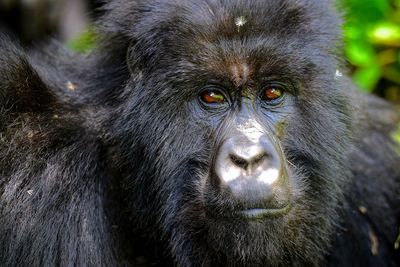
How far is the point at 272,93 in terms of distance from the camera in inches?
163

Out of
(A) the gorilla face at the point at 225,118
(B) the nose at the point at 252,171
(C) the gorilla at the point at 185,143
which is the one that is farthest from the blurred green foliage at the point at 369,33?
(B) the nose at the point at 252,171

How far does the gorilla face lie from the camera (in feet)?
13.0

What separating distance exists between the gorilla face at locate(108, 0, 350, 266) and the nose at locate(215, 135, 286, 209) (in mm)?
28

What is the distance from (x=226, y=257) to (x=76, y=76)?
158 centimetres

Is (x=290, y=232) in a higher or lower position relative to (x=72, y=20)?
higher


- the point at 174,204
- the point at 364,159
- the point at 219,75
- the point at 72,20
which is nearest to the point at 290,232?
the point at 174,204

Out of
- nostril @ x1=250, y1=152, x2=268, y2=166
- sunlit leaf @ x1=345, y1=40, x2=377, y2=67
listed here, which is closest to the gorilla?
nostril @ x1=250, y1=152, x2=268, y2=166

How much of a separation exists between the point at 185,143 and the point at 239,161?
0.44 meters

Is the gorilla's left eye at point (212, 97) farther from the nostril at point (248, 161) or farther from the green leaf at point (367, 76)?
the green leaf at point (367, 76)

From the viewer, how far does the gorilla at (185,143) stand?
13.0 feet

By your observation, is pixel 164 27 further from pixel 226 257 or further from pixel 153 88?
pixel 226 257

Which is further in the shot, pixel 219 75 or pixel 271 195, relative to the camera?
pixel 219 75

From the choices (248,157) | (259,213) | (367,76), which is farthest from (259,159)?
(367,76)

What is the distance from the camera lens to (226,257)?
4012mm
